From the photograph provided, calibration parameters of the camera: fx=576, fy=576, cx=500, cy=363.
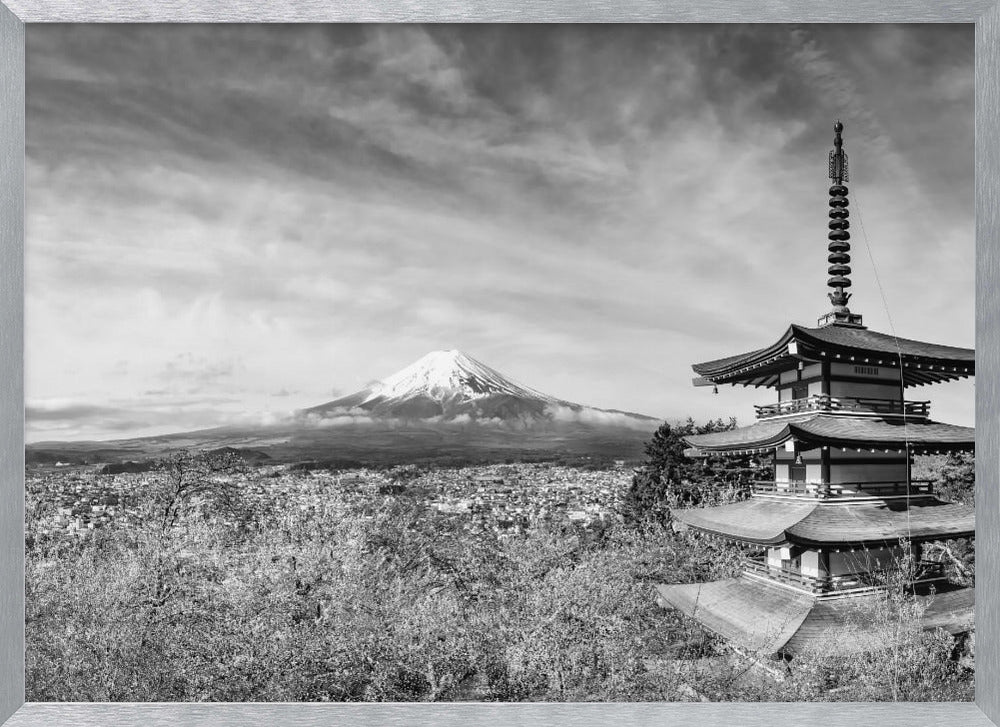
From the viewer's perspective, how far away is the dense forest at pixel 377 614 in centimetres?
290

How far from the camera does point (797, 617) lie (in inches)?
115

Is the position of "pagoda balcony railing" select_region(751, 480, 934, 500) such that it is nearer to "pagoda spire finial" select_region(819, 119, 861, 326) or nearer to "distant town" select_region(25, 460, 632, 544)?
"distant town" select_region(25, 460, 632, 544)

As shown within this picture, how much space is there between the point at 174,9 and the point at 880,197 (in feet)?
10.5

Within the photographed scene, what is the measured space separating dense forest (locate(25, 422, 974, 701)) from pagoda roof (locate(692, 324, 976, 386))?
653 mm

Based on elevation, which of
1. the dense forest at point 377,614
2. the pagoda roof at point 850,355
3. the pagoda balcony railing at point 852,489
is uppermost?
the pagoda roof at point 850,355

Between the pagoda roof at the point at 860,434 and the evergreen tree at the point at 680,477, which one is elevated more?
the pagoda roof at the point at 860,434

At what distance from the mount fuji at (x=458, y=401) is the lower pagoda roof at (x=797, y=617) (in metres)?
1.14

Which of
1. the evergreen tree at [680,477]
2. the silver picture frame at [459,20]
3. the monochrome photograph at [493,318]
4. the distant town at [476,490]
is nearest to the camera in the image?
the silver picture frame at [459,20]

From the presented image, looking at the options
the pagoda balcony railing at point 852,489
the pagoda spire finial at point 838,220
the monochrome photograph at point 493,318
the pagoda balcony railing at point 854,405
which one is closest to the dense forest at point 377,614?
the monochrome photograph at point 493,318

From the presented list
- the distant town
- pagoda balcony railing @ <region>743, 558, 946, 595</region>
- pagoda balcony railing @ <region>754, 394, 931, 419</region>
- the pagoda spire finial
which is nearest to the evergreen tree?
the distant town

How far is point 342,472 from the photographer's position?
361 cm

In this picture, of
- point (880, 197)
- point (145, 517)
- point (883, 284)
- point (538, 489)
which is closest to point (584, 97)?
point (880, 197)

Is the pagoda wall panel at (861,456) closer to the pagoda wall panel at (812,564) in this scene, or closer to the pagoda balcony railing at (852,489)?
the pagoda balcony railing at (852,489)

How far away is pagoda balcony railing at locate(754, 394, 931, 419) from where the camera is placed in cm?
312
